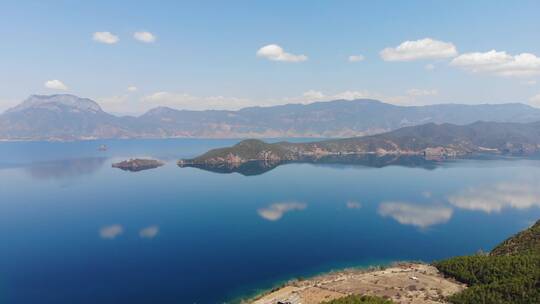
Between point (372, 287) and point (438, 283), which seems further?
point (372, 287)

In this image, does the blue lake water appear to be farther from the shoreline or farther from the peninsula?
the peninsula

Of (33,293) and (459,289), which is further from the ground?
(459,289)

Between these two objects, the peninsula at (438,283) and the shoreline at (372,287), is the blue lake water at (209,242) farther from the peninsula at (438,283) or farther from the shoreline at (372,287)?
the peninsula at (438,283)

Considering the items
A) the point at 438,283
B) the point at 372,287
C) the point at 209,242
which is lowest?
the point at 209,242

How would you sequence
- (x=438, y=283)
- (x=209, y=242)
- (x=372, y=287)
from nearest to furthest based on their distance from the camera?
(x=438, y=283)
(x=372, y=287)
(x=209, y=242)

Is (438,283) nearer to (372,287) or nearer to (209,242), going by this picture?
(372,287)

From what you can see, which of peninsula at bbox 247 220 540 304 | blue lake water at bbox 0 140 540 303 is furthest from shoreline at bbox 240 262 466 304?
blue lake water at bbox 0 140 540 303

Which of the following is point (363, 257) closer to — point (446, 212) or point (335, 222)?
point (335, 222)

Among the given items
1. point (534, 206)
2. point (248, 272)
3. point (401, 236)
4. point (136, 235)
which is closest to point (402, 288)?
point (248, 272)

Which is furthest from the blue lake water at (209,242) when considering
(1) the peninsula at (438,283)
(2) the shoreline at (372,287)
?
(1) the peninsula at (438,283)

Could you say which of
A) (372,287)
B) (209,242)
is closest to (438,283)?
(372,287)

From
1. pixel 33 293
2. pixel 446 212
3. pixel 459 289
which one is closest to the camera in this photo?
pixel 459 289
